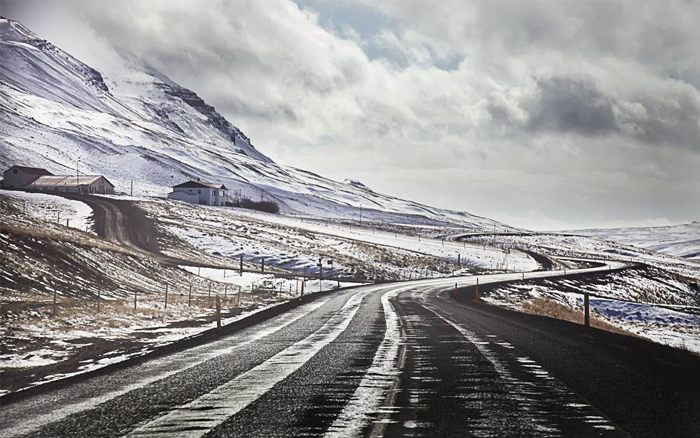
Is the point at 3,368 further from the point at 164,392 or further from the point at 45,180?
the point at 45,180

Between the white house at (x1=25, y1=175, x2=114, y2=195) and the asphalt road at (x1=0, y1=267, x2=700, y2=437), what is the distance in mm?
123528

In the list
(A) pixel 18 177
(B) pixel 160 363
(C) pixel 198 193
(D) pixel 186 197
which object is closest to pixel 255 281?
(B) pixel 160 363

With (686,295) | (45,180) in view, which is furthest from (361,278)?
(45,180)

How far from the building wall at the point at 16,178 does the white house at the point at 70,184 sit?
8.63ft

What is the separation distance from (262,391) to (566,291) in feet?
160

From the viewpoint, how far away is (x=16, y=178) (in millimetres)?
131375

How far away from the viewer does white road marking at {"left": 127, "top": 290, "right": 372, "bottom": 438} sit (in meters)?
5.52

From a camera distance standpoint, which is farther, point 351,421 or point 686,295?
point 686,295

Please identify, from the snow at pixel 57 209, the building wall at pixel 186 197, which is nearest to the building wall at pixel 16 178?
the building wall at pixel 186 197

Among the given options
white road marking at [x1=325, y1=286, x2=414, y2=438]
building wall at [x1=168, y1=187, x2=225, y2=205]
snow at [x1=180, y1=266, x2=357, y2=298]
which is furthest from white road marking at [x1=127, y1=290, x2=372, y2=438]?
building wall at [x1=168, y1=187, x2=225, y2=205]

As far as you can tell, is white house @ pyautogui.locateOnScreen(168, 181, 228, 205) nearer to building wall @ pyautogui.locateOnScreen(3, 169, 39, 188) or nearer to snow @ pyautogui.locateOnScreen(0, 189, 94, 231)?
building wall @ pyautogui.locateOnScreen(3, 169, 39, 188)

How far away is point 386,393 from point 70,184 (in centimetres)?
13150

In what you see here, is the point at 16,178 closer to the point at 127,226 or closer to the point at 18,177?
the point at 18,177

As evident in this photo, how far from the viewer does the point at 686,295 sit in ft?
209
